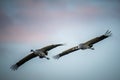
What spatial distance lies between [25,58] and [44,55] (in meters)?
1.11

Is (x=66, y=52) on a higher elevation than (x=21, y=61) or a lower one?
lower

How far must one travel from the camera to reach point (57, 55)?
40.9 feet

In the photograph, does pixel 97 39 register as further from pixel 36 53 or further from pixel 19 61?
pixel 19 61

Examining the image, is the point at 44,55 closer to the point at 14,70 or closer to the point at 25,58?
the point at 25,58

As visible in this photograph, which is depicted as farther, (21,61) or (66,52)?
(21,61)

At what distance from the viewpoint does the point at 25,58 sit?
12.3m

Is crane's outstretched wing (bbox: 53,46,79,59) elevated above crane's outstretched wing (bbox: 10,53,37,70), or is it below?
below

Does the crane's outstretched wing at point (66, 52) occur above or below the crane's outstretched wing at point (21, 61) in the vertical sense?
below

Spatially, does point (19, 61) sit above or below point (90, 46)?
above

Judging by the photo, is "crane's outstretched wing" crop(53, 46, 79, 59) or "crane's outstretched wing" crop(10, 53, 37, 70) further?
"crane's outstretched wing" crop(10, 53, 37, 70)

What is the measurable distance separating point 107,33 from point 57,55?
215cm

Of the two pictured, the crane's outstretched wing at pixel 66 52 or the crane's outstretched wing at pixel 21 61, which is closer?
the crane's outstretched wing at pixel 66 52

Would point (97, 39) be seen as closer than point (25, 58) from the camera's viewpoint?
Yes

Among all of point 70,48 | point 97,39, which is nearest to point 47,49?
point 70,48
